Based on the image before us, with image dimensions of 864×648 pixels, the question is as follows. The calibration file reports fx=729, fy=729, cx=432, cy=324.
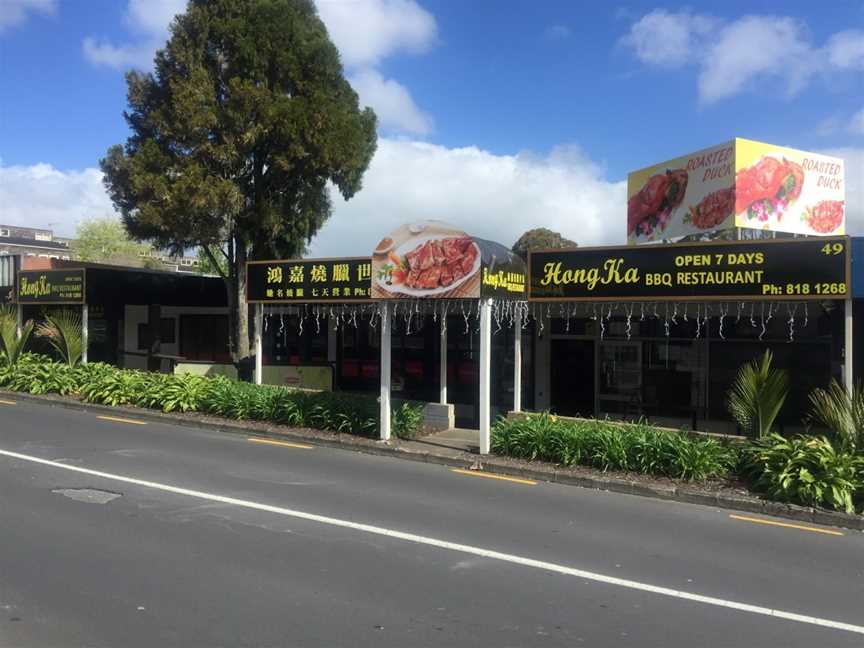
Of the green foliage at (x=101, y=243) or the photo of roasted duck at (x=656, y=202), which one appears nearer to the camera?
the photo of roasted duck at (x=656, y=202)

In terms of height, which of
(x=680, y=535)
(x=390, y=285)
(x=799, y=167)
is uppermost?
(x=799, y=167)

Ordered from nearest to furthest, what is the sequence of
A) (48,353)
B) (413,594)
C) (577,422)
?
(413,594) → (577,422) → (48,353)

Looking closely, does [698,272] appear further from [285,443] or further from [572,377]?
[285,443]

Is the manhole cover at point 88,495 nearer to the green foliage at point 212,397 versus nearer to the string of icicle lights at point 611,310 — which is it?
the green foliage at point 212,397

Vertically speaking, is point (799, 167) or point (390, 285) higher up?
point (799, 167)

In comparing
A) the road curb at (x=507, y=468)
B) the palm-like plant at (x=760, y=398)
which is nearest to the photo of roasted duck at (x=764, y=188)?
the palm-like plant at (x=760, y=398)

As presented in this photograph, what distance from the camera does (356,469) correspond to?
1059cm

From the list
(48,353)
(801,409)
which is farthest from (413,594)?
(48,353)

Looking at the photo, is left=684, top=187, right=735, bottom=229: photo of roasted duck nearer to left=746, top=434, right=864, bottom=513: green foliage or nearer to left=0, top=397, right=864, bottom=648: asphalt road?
left=746, top=434, right=864, bottom=513: green foliage

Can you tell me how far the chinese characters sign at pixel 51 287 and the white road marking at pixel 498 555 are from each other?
11.7 m

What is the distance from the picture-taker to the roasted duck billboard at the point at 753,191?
1845cm

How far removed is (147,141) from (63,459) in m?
11.1

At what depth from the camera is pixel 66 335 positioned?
1897 cm

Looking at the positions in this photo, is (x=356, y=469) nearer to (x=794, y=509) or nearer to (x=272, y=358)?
(x=794, y=509)
